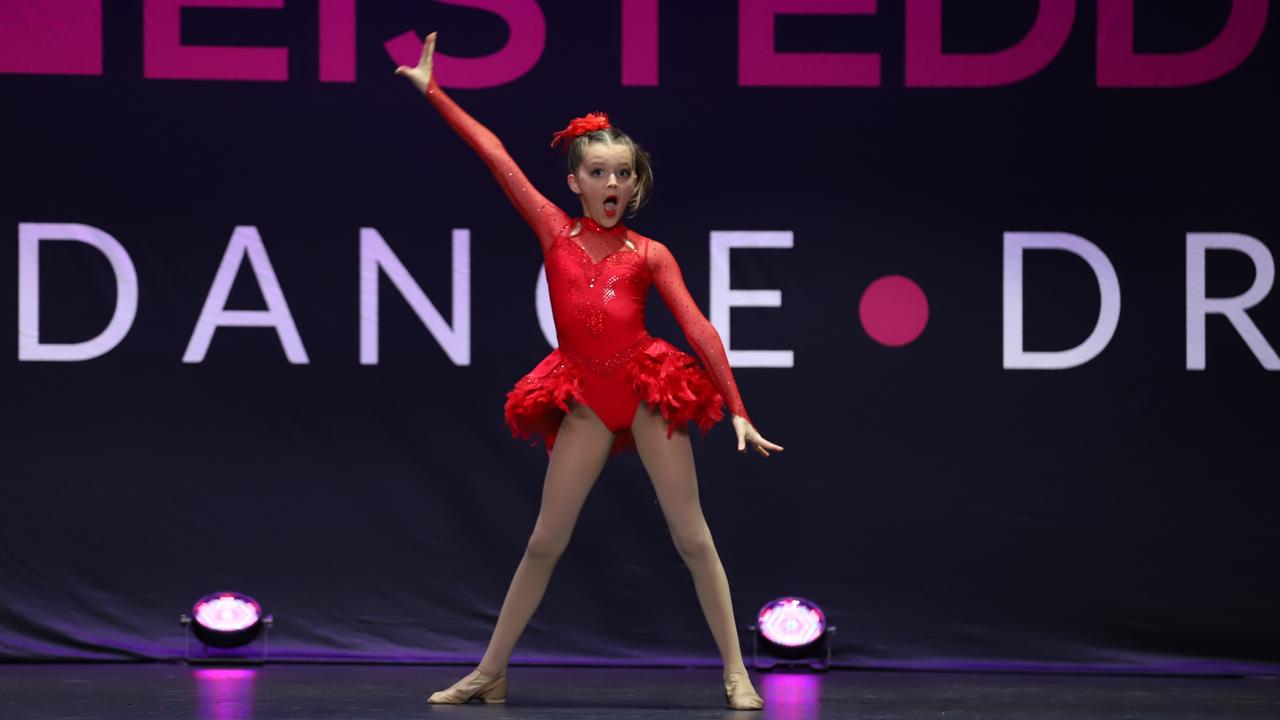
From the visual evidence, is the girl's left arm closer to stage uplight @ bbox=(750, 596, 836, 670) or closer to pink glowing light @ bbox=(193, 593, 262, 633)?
stage uplight @ bbox=(750, 596, 836, 670)

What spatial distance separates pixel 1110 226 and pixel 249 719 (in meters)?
2.88

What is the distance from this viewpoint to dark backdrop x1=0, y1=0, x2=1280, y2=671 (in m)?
4.92

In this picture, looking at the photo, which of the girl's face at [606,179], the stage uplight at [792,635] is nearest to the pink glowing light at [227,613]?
the stage uplight at [792,635]

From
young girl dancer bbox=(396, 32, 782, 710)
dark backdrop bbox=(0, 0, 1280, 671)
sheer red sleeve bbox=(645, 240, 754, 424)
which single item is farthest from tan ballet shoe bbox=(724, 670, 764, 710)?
dark backdrop bbox=(0, 0, 1280, 671)

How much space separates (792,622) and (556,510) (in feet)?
3.78

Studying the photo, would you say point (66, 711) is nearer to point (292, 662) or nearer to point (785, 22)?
point (292, 662)

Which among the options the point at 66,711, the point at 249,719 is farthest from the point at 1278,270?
the point at 66,711

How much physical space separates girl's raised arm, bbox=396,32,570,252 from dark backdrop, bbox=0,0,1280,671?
1.07 meters

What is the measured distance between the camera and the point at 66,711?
3.67 metres

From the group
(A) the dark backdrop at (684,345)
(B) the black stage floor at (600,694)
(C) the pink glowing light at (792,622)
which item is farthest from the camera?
(A) the dark backdrop at (684,345)

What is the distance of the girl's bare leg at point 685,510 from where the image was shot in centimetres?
382

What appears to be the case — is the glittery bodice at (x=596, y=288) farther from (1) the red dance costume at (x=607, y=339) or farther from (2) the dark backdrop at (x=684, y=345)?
(2) the dark backdrop at (x=684, y=345)

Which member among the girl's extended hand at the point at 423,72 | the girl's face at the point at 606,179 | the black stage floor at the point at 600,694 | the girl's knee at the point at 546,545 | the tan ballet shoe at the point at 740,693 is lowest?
the black stage floor at the point at 600,694

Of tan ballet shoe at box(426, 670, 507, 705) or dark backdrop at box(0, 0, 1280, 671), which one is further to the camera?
dark backdrop at box(0, 0, 1280, 671)
